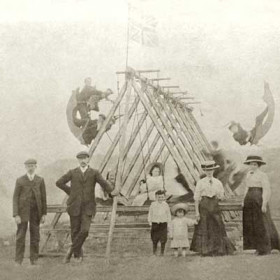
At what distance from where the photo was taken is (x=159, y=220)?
706cm

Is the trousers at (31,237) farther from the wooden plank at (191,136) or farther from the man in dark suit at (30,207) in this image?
the wooden plank at (191,136)

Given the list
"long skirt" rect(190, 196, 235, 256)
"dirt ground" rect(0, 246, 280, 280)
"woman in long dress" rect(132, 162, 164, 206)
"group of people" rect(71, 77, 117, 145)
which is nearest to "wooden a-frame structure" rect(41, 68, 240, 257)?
"group of people" rect(71, 77, 117, 145)

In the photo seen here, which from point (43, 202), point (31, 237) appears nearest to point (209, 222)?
point (43, 202)

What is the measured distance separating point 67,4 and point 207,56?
90.0 inches

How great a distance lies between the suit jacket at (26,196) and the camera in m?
6.84

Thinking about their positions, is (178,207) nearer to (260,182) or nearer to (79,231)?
(260,182)

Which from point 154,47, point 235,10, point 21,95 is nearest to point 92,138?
point 21,95

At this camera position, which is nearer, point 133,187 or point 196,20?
point 196,20

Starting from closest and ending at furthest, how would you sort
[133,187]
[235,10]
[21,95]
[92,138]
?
[235,10] < [21,95] < [92,138] < [133,187]

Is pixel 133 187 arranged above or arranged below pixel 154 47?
below

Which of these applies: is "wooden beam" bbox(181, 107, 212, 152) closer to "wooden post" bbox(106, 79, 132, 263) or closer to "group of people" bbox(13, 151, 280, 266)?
"wooden post" bbox(106, 79, 132, 263)

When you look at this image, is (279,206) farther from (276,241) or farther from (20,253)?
(20,253)

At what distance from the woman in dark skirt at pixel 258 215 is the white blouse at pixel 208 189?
382 mm

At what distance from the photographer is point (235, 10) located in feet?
24.0
